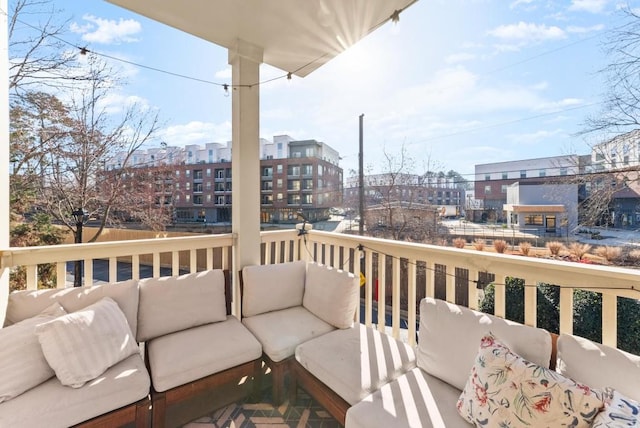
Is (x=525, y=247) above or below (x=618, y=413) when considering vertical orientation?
above

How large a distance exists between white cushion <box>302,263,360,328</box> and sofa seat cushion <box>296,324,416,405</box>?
0.50ft

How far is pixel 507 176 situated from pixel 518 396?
9.28 feet

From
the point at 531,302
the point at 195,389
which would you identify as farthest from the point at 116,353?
the point at 531,302

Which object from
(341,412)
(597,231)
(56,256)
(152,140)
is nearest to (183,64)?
(152,140)

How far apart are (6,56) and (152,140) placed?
5.23ft

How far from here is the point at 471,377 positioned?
3.80 feet

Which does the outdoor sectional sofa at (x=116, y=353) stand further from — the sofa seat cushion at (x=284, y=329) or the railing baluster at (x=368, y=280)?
the railing baluster at (x=368, y=280)

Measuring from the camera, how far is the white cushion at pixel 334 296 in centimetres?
199

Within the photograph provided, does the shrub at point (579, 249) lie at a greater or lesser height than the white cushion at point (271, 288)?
greater

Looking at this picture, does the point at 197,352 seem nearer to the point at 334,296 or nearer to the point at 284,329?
the point at 284,329

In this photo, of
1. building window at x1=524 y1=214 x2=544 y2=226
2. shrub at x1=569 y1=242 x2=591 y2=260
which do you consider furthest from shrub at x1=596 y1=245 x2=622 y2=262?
building window at x1=524 y1=214 x2=544 y2=226

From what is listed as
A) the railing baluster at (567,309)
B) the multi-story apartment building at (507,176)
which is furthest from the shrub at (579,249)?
the railing baluster at (567,309)

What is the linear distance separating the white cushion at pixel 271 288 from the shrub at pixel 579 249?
2473mm

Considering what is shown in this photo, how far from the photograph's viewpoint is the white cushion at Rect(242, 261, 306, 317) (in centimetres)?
217
